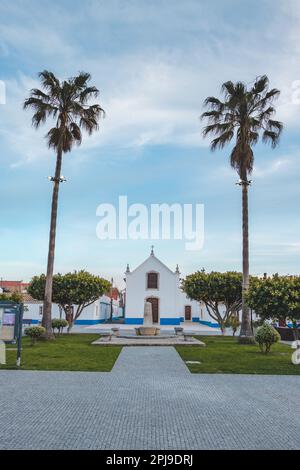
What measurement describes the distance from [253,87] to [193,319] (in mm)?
43865

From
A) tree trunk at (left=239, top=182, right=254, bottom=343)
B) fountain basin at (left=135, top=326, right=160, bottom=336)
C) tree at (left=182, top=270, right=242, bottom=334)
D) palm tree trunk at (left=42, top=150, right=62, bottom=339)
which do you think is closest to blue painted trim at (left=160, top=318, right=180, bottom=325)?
tree at (left=182, top=270, right=242, bottom=334)

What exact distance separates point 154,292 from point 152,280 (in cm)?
140

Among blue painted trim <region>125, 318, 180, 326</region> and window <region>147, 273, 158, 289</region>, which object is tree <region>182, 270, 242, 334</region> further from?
window <region>147, 273, 158, 289</region>

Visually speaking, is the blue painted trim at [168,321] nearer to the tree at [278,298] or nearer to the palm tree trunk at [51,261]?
the palm tree trunk at [51,261]

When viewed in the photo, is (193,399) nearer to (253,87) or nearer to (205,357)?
(205,357)

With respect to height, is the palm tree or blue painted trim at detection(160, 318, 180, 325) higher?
the palm tree

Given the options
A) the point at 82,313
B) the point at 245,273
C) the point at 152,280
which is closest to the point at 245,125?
the point at 245,273

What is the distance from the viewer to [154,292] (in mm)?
48344

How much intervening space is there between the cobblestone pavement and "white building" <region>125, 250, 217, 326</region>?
117ft

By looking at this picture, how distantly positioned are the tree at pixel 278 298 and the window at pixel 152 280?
1177 inches

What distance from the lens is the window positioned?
159 feet

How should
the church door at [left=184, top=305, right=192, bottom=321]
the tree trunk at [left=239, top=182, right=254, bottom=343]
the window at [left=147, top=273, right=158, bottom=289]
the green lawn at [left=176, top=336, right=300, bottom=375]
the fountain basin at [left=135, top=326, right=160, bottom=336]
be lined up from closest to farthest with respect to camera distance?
the green lawn at [left=176, top=336, right=300, bottom=375] < the tree trunk at [left=239, top=182, right=254, bottom=343] < the fountain basin at [left=135, top=326, right=160, bottom=336] < the window at [left=147, top=273, right=158, bottom=289] < the church door at [left=184, top=305, right=192, bottom=321]

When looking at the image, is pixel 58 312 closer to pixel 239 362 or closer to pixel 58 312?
pixel 58 312

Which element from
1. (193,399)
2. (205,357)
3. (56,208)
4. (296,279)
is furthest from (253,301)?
(56,208)
